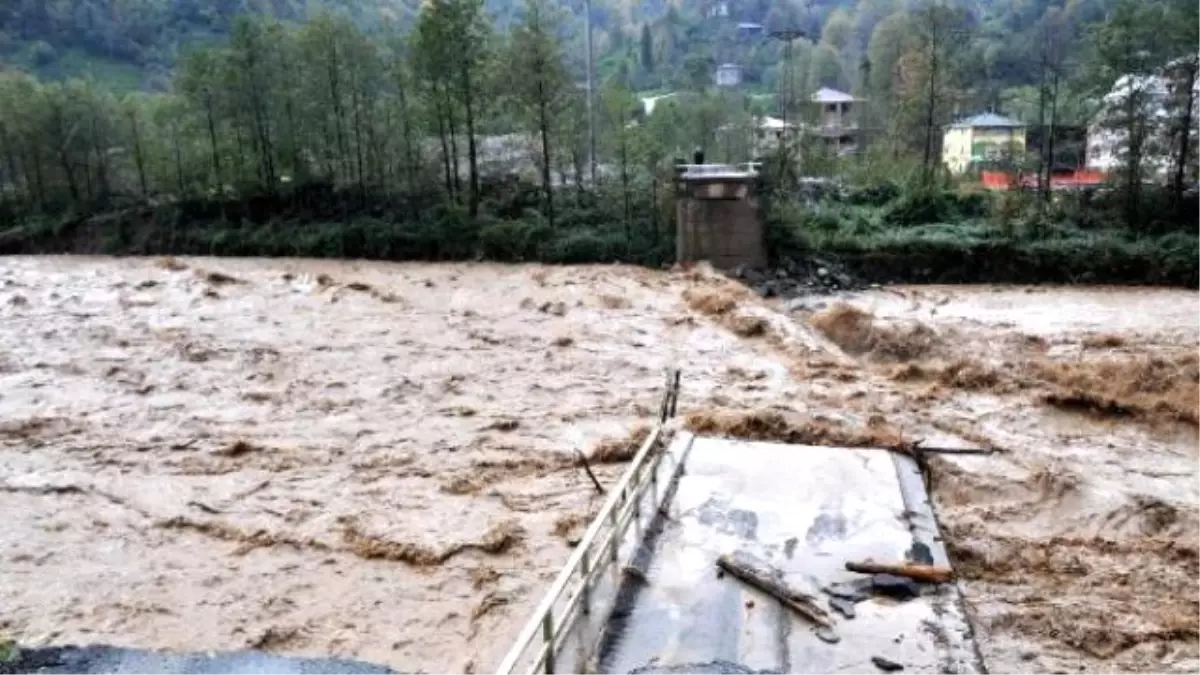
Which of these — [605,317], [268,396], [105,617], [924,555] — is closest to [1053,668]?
[924,555]

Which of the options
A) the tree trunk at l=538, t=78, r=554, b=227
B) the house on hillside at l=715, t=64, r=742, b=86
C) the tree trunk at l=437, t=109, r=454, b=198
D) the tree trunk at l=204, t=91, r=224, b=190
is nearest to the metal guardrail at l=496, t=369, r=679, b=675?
the tree trunk at l=538, t=78, r=554, b=227

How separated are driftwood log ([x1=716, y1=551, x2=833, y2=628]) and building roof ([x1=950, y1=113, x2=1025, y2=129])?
87.4 ft

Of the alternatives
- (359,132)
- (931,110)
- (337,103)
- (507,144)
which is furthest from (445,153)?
(931,110)

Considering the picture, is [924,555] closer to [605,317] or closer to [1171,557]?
[1171,557]

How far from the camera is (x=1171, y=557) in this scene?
7.90 meters

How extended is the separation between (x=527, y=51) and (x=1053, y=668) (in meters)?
22.5

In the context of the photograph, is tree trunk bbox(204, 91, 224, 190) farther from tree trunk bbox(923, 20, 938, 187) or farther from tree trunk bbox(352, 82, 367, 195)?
tree trunk bbox(923, 20, 938, 187)

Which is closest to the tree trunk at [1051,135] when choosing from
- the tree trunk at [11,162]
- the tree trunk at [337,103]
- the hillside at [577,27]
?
the tree trunk at [337,103]

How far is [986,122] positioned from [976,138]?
1.97ft

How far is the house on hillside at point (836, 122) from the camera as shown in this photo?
3038 cm

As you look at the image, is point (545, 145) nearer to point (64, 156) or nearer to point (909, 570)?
point (64, 156)

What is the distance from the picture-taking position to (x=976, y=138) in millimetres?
31531

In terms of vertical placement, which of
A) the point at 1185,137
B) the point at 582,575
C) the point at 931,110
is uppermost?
the point at 931,110

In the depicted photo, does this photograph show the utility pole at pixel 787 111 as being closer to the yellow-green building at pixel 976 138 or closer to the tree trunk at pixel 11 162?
the yellow-green building at pixel 976 138
